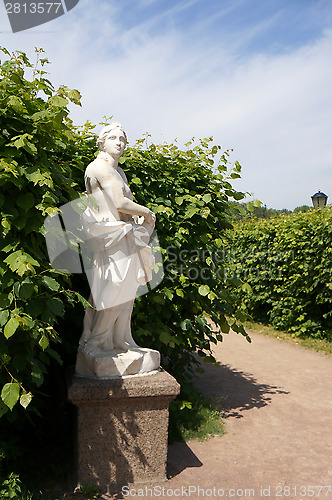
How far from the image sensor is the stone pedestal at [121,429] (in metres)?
3.21

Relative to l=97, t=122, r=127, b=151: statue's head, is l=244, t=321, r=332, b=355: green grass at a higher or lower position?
lower

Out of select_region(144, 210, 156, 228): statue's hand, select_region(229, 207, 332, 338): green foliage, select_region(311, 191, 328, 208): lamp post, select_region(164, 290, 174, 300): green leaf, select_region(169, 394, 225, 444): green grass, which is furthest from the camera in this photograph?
select_region(311, 191, 328, 208): lamp post

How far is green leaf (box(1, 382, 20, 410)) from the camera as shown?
101 inches

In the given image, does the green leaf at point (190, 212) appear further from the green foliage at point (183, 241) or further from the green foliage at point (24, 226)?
the green foliage at point (24, 226)

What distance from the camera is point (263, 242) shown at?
1049cm

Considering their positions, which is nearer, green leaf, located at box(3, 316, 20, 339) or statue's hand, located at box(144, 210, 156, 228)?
green leaf, located at box(3, 316, 20, 339)

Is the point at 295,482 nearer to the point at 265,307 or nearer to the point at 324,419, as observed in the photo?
the point at 324,419

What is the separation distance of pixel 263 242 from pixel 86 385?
802cm

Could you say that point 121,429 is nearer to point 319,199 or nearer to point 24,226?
point 24,226

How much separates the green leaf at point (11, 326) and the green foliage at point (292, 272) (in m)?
5.88

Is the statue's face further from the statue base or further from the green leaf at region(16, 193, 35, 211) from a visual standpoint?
the statue base

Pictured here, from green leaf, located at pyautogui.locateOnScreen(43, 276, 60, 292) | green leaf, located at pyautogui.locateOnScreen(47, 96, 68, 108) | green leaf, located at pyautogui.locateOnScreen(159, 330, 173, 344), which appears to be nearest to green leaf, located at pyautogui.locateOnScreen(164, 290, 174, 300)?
green leaf, located at pyautogui.locateOnScreen(159, 330, 173, 344)

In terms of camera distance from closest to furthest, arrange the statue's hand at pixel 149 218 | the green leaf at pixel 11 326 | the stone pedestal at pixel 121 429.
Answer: the green leaf at pixel 11 326, the stone pedestal at pixel 121 429, the statue's hand at pixel 149 218

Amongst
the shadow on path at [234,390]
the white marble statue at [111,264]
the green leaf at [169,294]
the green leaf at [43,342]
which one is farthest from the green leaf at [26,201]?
the shadow on path at [234,390]
